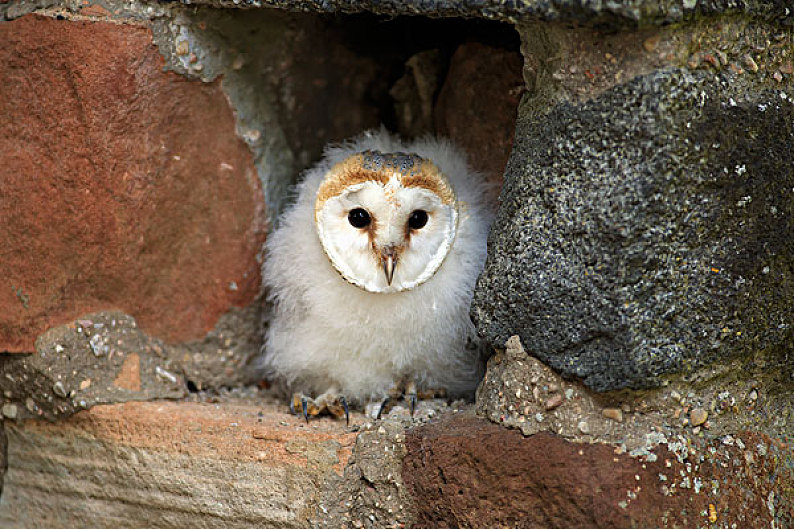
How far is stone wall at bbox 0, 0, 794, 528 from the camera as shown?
57.9 inches

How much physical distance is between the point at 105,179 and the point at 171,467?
0.72m

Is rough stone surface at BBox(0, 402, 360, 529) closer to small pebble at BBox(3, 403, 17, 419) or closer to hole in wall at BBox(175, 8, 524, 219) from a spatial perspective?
small pebble at BBox(3, 403, 17, 419)

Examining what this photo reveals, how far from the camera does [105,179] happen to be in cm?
190

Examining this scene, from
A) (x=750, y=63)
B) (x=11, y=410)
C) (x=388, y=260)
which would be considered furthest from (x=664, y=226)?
(x=11, y=410)

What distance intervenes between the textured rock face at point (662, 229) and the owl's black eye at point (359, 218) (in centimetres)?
54

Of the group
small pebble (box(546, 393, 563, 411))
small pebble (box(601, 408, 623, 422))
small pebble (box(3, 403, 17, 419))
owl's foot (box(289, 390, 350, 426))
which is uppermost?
small pebble (box(601, 408, 623, 422))

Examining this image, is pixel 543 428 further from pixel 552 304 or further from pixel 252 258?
pixel 252 258

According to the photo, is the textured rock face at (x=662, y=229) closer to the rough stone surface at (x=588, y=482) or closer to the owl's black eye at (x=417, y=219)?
the rough stone surface at (x=588, y=482)

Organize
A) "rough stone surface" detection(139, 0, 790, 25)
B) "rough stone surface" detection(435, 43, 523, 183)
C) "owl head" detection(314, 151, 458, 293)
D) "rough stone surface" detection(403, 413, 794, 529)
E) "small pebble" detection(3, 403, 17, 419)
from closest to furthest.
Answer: "rough stone surface" detection(139, 0, 790, 25)
"rough stone surface" detection(403, 413, 794, 529)
"owl head" detection(314, 151, 458, 293)
"small pebble" detection(3, 403, 17, 419)
"rough stone surface" detection(435, 43, 523, 183)

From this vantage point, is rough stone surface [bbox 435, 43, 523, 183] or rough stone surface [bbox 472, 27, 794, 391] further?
rough stone surface [bbox 435, 43, 523, 183]

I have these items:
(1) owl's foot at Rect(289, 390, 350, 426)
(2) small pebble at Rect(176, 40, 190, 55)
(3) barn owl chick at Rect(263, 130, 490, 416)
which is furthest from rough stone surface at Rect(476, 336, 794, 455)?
(2) small pebble at Rect(176, 40, 190, 55)

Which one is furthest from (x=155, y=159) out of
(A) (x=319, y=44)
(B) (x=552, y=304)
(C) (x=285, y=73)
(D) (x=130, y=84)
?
(B) (x=552, y=304)

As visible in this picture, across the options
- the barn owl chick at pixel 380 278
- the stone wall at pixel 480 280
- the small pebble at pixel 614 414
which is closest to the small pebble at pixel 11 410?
the stone wall at pixel 480 280

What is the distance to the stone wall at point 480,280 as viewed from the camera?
4.83 feet
